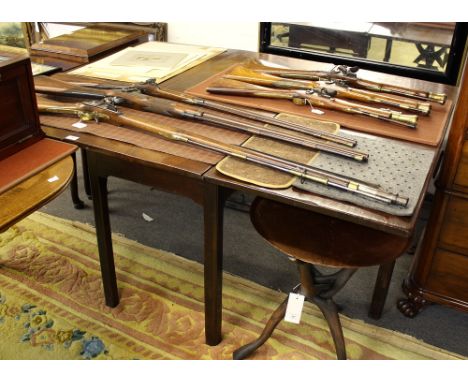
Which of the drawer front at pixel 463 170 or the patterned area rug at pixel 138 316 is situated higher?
the drawer front at pixel 463 170

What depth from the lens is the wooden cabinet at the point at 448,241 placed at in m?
1.43

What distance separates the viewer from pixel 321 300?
1.48 m

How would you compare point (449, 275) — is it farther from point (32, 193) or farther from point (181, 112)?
point (32, 193)

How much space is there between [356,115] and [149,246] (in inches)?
42.5

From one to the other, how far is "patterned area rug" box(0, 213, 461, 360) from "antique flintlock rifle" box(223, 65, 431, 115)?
783mm

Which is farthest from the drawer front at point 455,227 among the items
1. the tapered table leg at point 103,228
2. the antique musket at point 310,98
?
the tapered table leg at point 103,228

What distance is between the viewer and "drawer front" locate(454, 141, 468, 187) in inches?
56.1

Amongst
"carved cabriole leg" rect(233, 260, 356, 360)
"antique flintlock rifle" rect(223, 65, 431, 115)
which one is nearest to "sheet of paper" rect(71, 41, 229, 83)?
"antique flintlock rifle" rect(223, 65, 431, 115)

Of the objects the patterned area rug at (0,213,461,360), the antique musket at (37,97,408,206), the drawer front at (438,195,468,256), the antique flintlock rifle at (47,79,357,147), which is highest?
the antique flintlock rifle at (47,79,357,147)

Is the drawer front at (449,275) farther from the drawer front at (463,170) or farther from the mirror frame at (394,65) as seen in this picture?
the mirror frame at (394,65)

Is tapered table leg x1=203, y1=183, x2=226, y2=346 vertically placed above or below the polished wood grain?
below

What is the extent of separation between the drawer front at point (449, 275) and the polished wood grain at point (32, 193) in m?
1.23

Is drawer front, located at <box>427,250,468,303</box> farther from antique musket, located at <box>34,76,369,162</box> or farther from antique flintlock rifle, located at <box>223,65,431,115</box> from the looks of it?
antique musket, located at <box>34,76,369,162</box>

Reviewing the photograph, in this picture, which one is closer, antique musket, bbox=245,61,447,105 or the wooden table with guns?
the wooden table with guns
